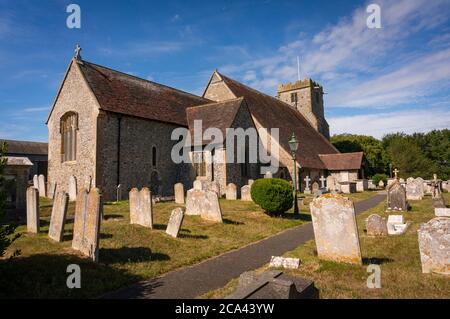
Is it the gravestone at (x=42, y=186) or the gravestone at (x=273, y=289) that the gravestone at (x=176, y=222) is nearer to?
the gravestone at (x=273, y=289)

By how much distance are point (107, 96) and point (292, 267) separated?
16919mm

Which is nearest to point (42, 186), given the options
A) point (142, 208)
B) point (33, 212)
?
point (33, 212)

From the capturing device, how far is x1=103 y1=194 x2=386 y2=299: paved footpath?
5277mm

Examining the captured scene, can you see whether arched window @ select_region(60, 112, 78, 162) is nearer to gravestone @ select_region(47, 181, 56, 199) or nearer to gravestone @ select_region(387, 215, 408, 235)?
gravestone @ select_region(47, 181, 56, 199)

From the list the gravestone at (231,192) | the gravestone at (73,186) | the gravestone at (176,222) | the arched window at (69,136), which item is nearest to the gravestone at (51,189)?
the arched window at (69,136)

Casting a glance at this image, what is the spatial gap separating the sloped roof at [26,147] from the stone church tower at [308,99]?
127ft

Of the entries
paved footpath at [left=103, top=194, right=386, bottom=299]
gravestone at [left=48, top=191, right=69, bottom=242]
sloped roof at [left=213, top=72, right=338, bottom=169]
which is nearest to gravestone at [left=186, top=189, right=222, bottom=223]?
paved footpath at [left=103, top=194, right=386, bottom=299]
